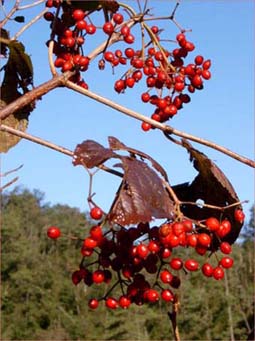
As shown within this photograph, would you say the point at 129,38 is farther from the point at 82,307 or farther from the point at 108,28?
the point at 82,307

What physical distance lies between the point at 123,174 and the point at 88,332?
16232 mm

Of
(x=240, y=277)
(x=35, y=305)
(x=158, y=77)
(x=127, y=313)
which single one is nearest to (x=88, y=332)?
(x=127, y=313)

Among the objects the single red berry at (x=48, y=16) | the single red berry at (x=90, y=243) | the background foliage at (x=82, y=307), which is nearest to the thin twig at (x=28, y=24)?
the single red berry at (x=48, y=16)

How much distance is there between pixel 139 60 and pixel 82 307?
17.4m

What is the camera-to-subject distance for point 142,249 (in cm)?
79

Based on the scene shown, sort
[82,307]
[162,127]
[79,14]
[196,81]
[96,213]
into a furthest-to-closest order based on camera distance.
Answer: [82,307]
[196,81]
[79,14]
[162,127]
[96,213]

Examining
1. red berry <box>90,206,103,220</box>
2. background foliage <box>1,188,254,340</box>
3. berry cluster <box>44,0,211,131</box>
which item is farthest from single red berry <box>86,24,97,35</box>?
background foliage <box>1,188,254,340</box>

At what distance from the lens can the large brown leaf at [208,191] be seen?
2.86 feet

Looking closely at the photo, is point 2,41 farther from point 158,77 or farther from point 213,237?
point 213,237

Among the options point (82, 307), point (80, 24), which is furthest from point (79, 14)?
point (82, 307)

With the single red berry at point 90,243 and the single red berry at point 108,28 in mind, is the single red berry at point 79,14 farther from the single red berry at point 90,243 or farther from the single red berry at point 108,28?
the single red berry at point 90,243

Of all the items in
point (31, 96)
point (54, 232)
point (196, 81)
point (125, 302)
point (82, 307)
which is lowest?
point (125, 302)

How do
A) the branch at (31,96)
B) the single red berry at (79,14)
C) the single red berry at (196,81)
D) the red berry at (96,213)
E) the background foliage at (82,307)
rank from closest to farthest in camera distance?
the red berry at (96,213) → the branch at (31,96) → the single red berry at (79,14) → the single red berry at (196,81) → the background foliage at (82,307)

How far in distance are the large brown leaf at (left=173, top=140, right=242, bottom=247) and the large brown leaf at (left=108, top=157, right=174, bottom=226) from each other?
14 cm
